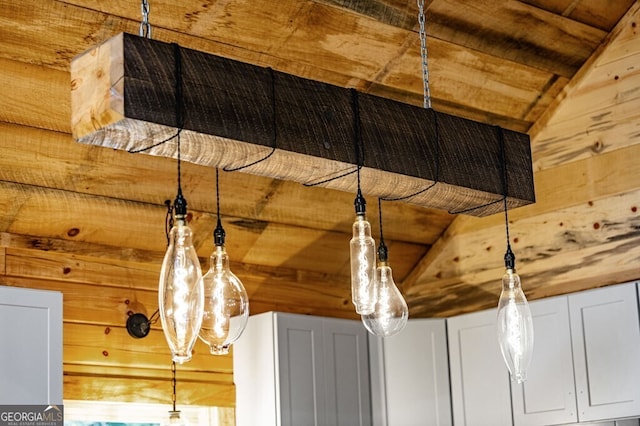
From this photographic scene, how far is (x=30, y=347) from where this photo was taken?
3.56 m

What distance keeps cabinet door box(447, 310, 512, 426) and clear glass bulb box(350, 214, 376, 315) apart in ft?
7.39

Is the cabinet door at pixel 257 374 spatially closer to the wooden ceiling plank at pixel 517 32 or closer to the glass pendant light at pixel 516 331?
the wooden ceiling plank at pixel 517 32

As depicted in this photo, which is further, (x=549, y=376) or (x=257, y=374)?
(x=257, y=374)

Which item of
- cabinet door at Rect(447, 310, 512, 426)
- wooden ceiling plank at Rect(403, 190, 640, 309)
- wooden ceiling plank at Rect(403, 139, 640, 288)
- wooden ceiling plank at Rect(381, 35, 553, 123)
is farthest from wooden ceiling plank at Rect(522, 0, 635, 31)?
cabinet door at Rect(447, 310, 512, 426)

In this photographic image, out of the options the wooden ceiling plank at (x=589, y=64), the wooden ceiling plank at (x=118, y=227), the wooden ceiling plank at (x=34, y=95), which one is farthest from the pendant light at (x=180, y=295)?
the wooden ceiling plank at (x=589, y=64)

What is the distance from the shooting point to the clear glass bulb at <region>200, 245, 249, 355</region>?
2445mm

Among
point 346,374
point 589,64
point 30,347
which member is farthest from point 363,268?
point 589,64

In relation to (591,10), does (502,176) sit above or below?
below

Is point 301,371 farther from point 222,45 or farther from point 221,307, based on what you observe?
point 221,307

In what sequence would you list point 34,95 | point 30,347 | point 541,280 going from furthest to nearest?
point 541,280 < point 34,95 < point 30,347

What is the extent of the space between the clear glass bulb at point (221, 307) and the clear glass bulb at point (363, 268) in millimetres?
283

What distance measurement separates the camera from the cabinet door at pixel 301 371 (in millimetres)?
4633

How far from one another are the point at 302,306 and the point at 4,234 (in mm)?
1532

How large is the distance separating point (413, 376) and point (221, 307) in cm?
268
